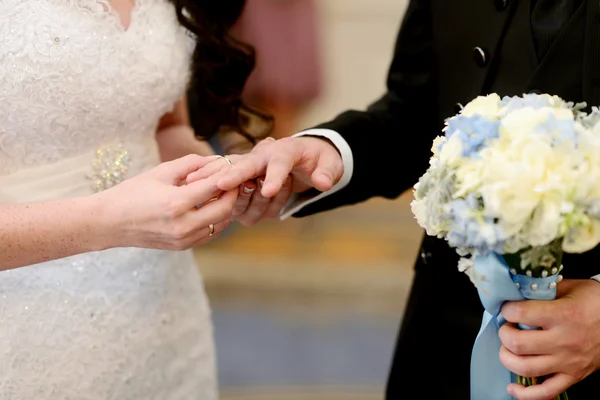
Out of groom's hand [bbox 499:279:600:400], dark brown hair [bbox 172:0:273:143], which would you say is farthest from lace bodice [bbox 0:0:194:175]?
groom's hand [bbox 499:279:600:400]

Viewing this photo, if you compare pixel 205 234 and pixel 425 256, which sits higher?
pixel 205 234

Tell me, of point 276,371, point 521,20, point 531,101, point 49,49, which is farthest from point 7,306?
point 276,371

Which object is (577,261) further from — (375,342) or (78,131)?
(375,342)

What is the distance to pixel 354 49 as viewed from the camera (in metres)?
4.73

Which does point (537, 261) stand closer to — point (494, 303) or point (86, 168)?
point (494, 303)

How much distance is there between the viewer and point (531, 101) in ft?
3.08

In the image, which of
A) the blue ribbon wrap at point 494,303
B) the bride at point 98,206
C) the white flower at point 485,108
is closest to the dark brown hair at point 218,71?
the bride at point 98,206

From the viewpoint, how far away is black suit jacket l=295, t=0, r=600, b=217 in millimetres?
1362

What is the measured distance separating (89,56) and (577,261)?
0.99 metres

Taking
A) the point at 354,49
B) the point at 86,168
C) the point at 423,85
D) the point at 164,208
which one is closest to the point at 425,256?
the point at 423,85

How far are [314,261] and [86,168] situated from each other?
9.61 ft

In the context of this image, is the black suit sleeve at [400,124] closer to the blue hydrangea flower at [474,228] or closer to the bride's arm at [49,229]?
the bride's arm at [49,229]

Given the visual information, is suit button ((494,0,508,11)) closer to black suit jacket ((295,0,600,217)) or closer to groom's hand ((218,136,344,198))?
black suit jacket ((295,0,600,217))

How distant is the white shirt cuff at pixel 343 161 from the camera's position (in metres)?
1.49
